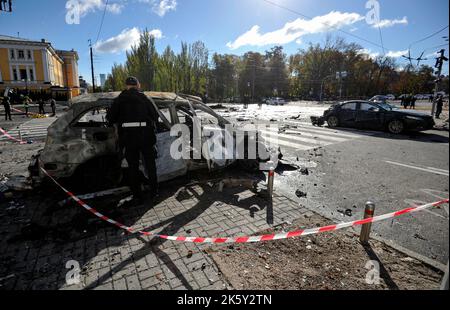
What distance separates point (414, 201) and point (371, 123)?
8.65 meters

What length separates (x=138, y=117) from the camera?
165 inches

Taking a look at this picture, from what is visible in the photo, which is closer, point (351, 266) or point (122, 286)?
point (122, 286)

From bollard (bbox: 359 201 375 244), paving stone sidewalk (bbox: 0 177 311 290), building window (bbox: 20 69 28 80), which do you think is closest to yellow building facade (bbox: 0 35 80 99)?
building window (bbox: 20 69 28 80)

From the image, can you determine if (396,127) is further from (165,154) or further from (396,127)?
(165,154)

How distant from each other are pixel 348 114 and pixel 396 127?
2754 millimetres

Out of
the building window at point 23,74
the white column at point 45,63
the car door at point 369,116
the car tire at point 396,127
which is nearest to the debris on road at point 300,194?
the car tire at point 396,127

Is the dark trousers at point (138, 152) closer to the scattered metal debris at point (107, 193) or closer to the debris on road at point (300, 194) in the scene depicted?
the scattered metal debris at point (107, 193)

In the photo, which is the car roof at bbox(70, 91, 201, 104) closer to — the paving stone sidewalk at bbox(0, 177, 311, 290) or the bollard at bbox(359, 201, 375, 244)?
the paving stone sidewalk at bbox(0, 177, 311, 290)

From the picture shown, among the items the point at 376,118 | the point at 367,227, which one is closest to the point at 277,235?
the point at 367,227

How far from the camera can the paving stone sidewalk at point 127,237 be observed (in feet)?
8.61

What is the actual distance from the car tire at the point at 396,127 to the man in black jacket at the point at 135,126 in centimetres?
1087

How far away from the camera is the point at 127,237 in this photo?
11.1 ft
